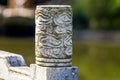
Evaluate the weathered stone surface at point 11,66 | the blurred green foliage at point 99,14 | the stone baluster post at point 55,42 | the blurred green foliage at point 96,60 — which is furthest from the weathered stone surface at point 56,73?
the blurred green foliage at point 99,14

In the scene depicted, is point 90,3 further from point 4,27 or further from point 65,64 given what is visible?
point 65,64

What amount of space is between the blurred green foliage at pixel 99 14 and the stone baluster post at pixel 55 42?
21.9m

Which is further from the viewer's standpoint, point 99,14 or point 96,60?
point 99,14

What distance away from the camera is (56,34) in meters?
4.36

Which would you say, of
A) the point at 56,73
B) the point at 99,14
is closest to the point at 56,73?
the point at 56,73

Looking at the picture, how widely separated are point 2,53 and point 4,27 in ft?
72.2

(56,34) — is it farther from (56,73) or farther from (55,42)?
(56,73)

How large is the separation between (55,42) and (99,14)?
22.6m

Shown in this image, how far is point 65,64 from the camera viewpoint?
4371 mm

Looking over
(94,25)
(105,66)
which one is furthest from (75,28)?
(105,66)

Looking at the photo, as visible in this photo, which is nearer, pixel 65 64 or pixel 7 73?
pixel 65 64

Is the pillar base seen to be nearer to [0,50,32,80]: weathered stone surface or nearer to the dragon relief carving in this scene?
the dragon relief carving

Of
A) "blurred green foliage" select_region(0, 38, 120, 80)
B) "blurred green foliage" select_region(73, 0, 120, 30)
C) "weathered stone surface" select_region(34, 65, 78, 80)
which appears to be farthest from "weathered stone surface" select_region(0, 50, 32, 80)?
"blurred green foliage" select_region(73, 0, 120, 30)

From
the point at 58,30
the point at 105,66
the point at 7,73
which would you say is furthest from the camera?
the point at 105,66
